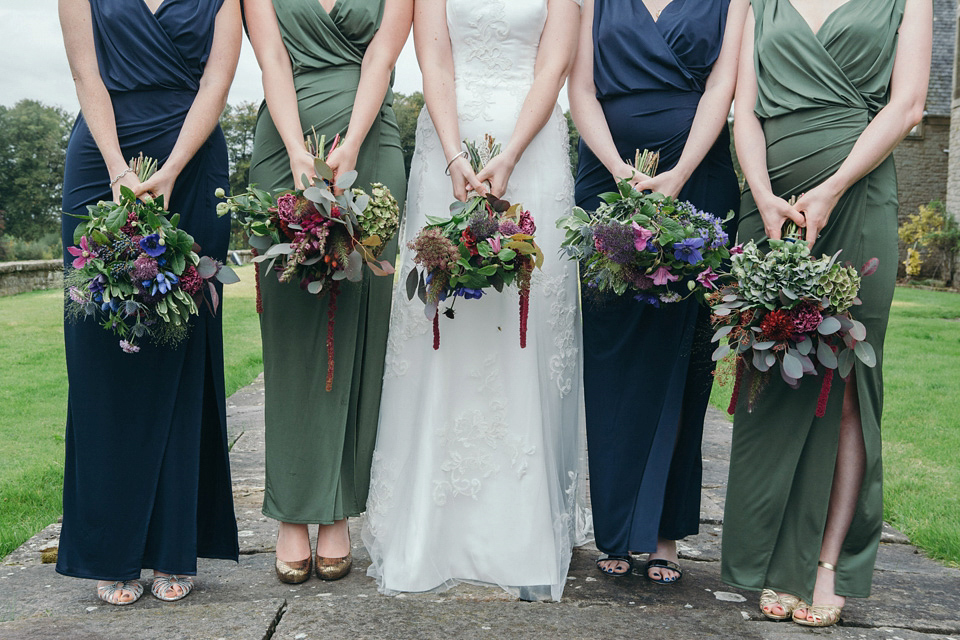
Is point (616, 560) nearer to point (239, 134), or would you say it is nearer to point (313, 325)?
point (313, 325)

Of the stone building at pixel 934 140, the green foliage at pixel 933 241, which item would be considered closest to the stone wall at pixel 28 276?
the green foliage at pixel 933 241

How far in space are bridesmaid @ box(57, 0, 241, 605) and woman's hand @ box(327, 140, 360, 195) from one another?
0.50m

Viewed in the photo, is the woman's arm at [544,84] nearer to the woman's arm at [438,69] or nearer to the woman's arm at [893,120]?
the woman's arm at [438,69]

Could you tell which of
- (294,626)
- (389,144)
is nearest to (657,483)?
(294,626)

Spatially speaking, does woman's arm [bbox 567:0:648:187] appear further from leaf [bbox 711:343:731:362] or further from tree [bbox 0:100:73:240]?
tree [bbox 0:100:73:240]

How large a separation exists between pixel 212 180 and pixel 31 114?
67.2 meters

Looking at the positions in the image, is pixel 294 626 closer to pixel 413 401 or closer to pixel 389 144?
pixel 413 401

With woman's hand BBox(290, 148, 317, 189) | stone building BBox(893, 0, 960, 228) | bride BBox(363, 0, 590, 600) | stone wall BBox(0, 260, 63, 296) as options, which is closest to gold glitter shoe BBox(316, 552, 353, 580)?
bride BBox(363, 0, 590, 600)

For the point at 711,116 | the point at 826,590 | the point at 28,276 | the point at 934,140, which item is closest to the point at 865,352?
the point at 826,590

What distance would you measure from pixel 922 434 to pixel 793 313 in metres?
4.66

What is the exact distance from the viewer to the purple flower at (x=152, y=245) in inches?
116

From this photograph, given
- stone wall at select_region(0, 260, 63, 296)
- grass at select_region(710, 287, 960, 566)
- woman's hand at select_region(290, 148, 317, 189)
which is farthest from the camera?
stone wall at select_region(0, 260, 63, 296)

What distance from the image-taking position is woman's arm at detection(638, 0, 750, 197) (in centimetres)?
345

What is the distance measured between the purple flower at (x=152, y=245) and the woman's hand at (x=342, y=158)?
732 mm
